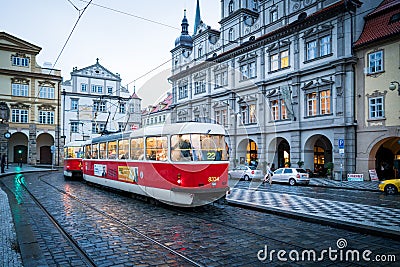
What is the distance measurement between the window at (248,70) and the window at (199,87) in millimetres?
6488

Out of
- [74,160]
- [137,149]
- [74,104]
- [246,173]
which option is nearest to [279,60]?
[246,173]

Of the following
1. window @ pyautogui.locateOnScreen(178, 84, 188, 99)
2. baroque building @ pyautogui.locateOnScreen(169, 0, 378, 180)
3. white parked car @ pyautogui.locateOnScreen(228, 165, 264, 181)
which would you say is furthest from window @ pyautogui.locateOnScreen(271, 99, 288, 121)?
window @ pyautogui.locateOnScreen(178, 84, 188, 99)

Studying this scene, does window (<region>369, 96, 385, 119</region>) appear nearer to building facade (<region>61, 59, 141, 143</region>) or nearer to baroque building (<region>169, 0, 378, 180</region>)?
baroque building (<region>169, 0, 378, 180</region>)

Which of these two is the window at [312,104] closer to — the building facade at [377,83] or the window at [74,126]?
the building facade at [377,83]

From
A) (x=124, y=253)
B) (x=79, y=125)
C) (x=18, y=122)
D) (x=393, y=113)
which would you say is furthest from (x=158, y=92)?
(x=79, y=125)

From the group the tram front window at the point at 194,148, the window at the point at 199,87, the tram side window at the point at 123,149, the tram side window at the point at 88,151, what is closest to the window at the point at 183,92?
the window at the point at 199,87

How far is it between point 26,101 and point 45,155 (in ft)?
29.7

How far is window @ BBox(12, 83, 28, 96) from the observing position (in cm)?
4638

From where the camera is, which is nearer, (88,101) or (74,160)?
(74,160)

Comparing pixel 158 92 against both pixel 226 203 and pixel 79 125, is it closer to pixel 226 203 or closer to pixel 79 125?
pixel 226 203

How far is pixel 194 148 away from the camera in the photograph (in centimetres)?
1188

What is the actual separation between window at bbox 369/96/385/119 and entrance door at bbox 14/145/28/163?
44.4 meters

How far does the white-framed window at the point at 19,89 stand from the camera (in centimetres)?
4638

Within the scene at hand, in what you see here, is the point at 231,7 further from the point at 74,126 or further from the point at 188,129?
the point at 74,126
